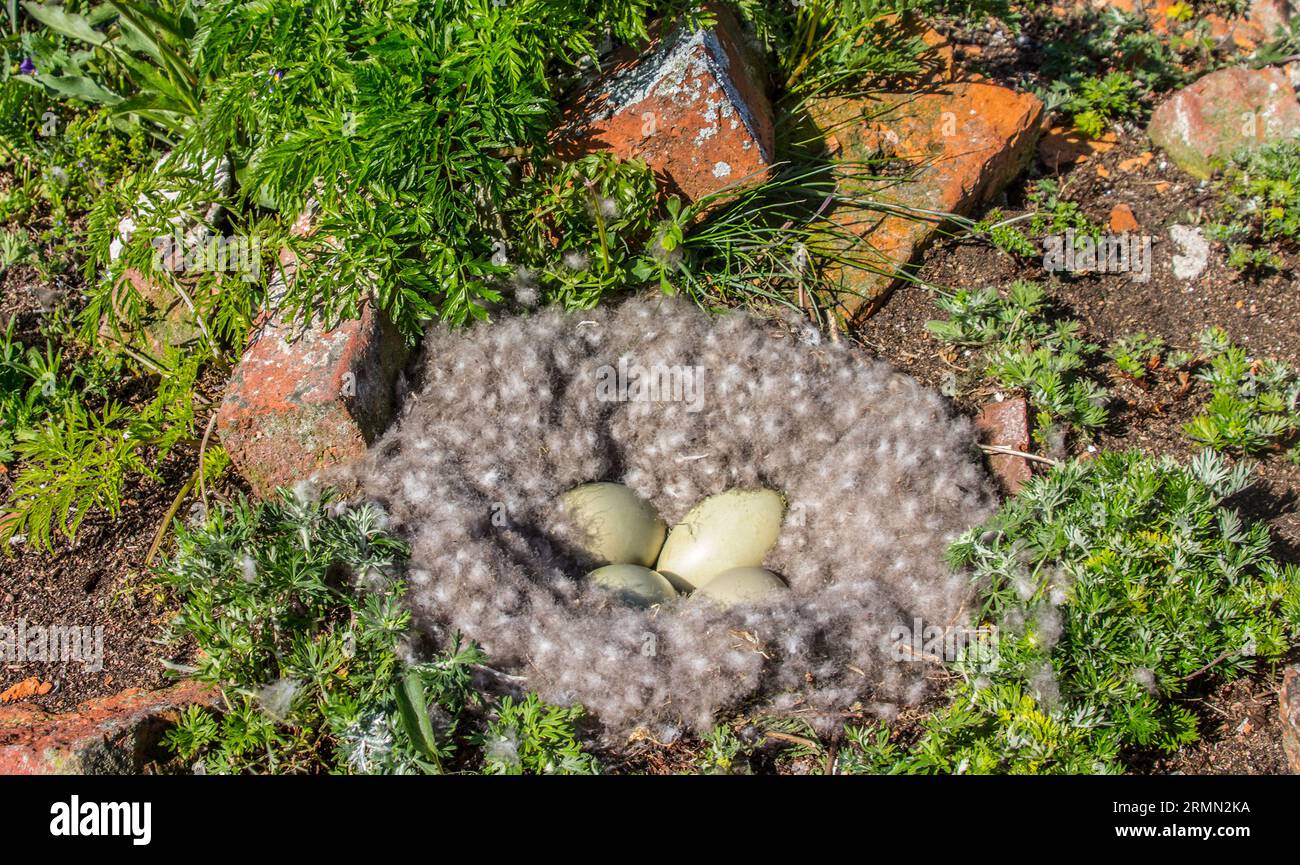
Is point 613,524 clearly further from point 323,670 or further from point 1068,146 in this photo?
point 1068,146

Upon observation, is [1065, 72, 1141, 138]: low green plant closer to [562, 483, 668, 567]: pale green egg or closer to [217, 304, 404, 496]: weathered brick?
→ [562, 483, 668, 567]: pale green egg

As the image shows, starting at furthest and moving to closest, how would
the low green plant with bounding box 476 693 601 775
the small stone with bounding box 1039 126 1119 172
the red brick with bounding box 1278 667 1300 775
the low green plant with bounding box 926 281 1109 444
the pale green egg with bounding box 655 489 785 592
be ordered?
the small stone with bounding box 1039 126 1119 172 < the low green plant with bounding box 926 281 1109 444 < the pale green egg with bounding box 655 489 785 592 < the red brick with bounding box 1278 667 1300 775 < the low green plant with bounding box 476 693 601 775

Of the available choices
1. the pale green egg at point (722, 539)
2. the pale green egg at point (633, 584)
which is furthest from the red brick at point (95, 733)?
the pale green egg at point (722, 539)

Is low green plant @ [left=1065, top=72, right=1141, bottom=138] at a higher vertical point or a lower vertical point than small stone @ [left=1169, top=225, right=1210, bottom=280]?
higher

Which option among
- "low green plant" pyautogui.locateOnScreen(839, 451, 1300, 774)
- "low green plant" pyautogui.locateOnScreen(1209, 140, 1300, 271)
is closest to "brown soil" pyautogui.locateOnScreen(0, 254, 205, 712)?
"low green plant" pyautogui.locateOnScreen(839, 451, 1300, 774)

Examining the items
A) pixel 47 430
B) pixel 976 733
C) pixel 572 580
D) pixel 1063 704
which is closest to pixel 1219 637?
pixel 1063 704

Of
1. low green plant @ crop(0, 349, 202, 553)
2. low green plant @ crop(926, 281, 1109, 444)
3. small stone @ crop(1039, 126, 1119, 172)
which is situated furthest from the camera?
small stone @ crop(1039, 126, 1119, 172)

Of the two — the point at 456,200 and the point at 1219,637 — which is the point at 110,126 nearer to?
the point at 456,200
